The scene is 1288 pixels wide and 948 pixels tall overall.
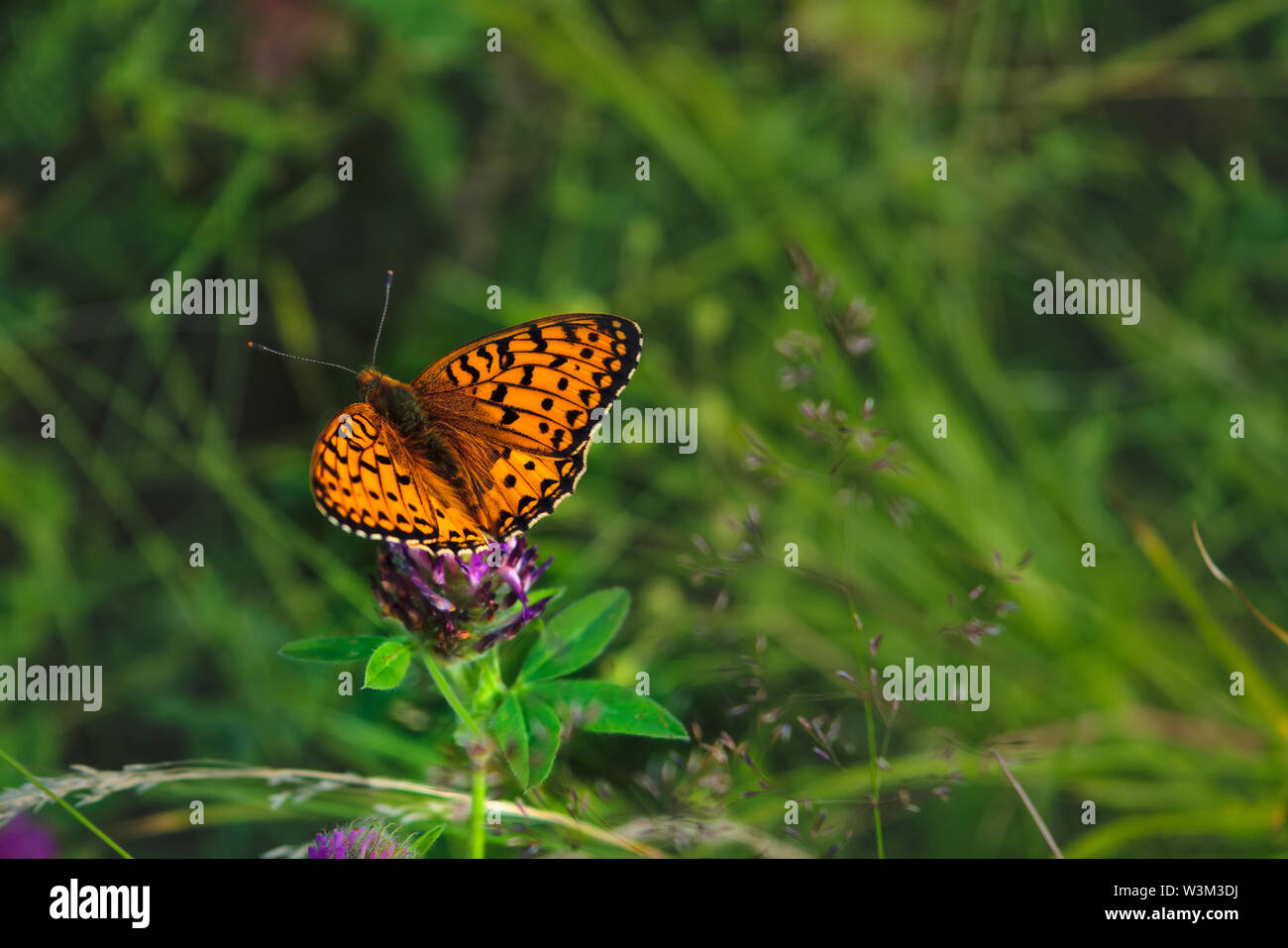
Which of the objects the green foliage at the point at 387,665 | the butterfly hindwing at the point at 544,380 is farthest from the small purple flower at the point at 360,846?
the butterfly hindwing at the point at 544,380

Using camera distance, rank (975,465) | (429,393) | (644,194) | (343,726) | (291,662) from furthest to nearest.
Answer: (644,194) → (975,465) → (291,662) → (343,726) → (429,393)

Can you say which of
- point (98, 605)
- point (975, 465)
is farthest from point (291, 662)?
point (975, 465)

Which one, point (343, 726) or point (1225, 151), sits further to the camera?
point (1225, 151)

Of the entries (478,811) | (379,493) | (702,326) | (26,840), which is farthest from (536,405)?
(26,840)

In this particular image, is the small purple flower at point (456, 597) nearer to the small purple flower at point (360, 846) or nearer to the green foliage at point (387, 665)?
the green foliage at point (387, 665)

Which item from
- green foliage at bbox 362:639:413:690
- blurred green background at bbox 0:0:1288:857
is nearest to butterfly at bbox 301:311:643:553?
green foliage at bbox 362:639:413:690

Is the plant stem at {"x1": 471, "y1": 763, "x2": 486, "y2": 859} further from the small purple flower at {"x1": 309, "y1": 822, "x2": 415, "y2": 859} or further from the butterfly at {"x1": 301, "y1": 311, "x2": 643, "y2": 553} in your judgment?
the butterfly at {"x1": 301, "y1": 311, "x2": 643, "y2": 553}
